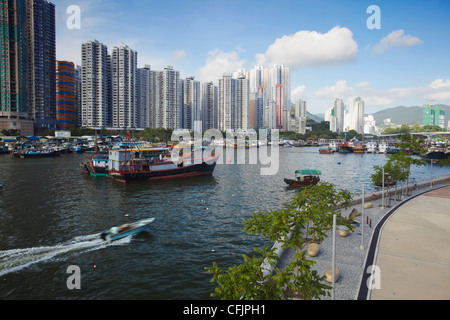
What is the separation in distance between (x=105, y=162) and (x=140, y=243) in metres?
36.5

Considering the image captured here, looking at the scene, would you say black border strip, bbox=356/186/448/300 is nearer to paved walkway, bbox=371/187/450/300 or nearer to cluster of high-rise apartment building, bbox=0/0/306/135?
paved walkway, bbox=371/187/450/300

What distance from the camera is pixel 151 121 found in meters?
179

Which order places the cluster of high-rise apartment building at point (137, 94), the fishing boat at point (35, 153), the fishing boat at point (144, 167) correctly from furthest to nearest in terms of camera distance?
the cluster of high-rise apartment building at point (137, 94) → the fishing boat at point (35, 153) → the fishing boat at point (144, 167)

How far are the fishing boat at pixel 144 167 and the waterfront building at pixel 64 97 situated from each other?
400ft

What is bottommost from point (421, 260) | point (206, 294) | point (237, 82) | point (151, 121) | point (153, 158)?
point (206, 294)

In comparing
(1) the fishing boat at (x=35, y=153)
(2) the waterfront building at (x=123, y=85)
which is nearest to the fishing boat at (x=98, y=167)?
(1) the fishing boat at (x=35, y=153)

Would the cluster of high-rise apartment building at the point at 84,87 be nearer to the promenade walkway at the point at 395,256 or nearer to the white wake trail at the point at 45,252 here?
the white wake trail at the point at 45,252

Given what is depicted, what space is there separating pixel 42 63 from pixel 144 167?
13135 centimetres

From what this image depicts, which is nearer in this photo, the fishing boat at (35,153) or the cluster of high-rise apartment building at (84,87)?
the fishing boat at (35,153)

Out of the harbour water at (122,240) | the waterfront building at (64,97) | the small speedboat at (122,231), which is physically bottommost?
the harbour water at (122,240)

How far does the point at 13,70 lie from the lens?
121250 millimetres

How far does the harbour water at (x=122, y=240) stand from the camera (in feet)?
49.7

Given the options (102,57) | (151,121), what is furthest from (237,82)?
(102,57)
